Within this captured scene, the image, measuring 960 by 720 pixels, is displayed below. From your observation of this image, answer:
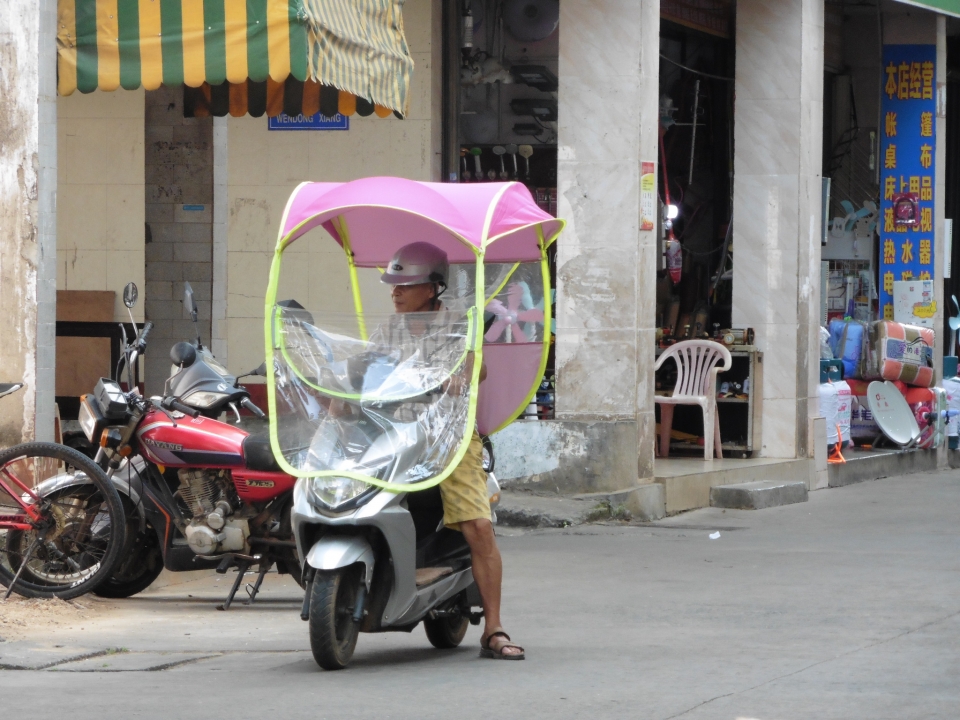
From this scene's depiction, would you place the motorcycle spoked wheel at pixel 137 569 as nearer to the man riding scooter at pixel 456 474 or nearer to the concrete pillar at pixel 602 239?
the man riding scooter at pixel 456 474

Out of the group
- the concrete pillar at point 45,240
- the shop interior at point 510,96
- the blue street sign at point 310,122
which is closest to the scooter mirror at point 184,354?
the concrete pillar at point 45,240

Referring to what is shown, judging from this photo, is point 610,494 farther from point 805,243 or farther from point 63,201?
point 63,201

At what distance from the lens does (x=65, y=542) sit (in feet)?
24.1

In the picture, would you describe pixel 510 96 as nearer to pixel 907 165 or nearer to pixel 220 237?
pixel 220 237

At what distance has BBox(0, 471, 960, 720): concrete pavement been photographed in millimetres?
5203

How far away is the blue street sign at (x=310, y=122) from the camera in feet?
40.2

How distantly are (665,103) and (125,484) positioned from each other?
350 inches

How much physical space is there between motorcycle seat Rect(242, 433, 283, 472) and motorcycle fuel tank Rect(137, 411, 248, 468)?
0.05 m

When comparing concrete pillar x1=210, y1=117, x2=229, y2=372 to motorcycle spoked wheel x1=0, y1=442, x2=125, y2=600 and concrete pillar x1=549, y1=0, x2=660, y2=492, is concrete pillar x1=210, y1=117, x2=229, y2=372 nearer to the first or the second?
concrete pillar x1=549, y1=0, x2=660, y2=492

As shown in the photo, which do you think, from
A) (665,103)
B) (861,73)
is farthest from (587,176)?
(861,73)

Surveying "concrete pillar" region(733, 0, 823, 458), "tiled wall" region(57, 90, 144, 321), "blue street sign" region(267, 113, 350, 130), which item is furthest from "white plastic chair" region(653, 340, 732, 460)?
"tiled wall" region(57, 90, 144, 321)

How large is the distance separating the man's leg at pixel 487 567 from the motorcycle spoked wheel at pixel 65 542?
2.00 metres

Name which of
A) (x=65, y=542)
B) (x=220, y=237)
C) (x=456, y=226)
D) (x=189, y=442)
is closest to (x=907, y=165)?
(x=220, y=237)

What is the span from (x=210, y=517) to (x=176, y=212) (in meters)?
5.90
